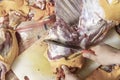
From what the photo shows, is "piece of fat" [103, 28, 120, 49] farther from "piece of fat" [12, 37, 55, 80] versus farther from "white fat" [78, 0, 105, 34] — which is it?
"piece of fat" [12, 37, 55, 80]

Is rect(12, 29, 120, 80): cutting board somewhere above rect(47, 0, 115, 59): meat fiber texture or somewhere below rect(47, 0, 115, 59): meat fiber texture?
below

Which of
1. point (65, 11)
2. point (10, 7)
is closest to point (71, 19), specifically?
point (65, 11)

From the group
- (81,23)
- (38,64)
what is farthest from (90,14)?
(38,64)

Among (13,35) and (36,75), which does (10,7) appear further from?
(36,75)

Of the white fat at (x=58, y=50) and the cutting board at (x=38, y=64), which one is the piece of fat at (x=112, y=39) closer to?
the cutting board at (x=38, y=64)

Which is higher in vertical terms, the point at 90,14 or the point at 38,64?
the point at 90,14

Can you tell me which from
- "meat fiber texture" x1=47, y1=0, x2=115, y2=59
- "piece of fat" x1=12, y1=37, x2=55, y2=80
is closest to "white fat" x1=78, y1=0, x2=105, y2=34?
"meat fiber texture" x1=47, y1=0, x2=115, y2=59

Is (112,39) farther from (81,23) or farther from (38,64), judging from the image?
(38,64)

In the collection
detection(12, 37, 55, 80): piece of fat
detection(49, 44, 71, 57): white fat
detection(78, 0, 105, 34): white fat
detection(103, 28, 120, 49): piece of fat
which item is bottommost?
detection(12, 37, 55, 80): piece of fat
